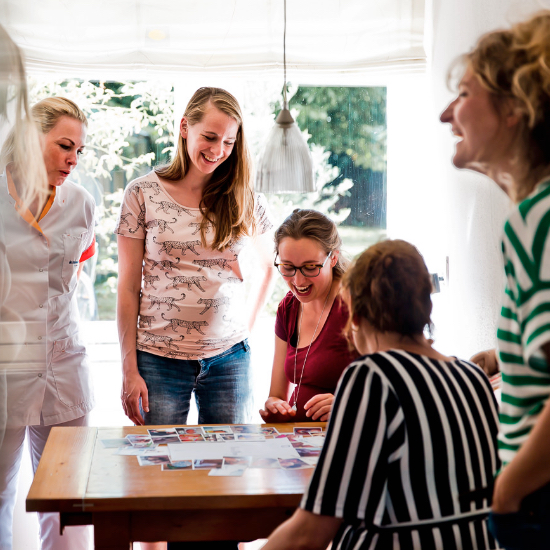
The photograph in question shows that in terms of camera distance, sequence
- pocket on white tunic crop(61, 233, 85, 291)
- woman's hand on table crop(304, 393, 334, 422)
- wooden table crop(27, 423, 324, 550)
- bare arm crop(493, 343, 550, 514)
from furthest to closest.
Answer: pocket on white tunic crop(61, 233, 85, 291)
woman's hand on table crop(304, 393, 334, 422)
wooden table crop(27, 423, 324, 550)
bare arm crop(493, 343, 550, 514)

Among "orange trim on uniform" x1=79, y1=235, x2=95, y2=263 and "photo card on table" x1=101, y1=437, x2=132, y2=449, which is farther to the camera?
"orange trim on uniform" x1=79, y1=235, x2=95, y2=263

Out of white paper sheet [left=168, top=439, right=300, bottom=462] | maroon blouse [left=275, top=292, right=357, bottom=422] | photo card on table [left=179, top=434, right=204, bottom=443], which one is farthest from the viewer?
maroon blouse [left=275, top=292, right=357, bottom=422]

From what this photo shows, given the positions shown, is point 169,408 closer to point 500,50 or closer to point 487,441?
point 487,441

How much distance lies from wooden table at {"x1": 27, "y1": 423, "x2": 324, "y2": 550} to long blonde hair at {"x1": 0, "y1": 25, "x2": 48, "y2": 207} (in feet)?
2.37

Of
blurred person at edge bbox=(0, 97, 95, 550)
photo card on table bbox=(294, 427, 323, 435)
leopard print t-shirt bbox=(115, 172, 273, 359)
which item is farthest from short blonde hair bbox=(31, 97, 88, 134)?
photo card on table bbox=(294, 427, 323, 435)

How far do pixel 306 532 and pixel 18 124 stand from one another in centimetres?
107

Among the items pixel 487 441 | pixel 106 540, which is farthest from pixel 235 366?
pixel 487 441

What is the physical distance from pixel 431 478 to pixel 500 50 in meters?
0.63

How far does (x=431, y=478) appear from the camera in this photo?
38.0 inches

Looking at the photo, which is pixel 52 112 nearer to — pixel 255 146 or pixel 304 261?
pixel 304 261

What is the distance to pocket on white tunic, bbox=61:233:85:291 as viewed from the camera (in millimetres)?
2039

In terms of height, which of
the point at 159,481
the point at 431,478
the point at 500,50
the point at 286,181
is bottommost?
the point at 159,481

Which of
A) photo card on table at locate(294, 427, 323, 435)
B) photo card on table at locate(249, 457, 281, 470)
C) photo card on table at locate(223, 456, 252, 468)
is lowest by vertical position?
photo card on table at locate(294, 427, 323, 435)

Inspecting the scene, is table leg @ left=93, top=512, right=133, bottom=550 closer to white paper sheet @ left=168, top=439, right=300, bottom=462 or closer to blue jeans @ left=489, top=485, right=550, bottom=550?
white paper sheet @ left=168, top=439, right=300, bottom=462
